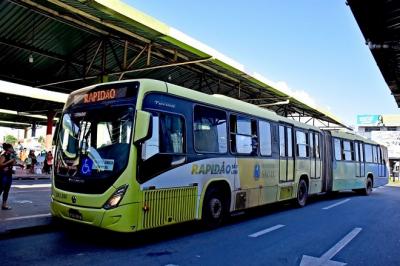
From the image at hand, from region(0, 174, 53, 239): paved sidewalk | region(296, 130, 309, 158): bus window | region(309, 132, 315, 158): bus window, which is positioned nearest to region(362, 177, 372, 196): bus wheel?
region(309, 132, 315, 158): bus window

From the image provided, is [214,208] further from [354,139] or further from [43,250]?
[354,139]

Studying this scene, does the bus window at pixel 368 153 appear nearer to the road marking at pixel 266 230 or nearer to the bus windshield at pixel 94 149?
the road marking at pixel 266 230

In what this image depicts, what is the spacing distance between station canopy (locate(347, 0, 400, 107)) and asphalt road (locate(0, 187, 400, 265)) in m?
3.83

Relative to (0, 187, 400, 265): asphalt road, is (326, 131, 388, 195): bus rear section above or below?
above

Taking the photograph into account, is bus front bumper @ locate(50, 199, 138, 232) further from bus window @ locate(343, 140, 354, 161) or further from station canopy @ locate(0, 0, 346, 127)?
bus window @ locate(343, 140, 354, 161)

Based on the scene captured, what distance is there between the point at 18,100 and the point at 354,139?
20.9m

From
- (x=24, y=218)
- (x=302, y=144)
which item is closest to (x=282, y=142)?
(x=302, y=144)

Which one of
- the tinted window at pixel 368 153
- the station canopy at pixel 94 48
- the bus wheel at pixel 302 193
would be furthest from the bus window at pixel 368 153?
the bus wheel at pixel 302 193

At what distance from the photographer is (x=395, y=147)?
6019 centimetres

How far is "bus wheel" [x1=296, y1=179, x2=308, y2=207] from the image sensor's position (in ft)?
43.7

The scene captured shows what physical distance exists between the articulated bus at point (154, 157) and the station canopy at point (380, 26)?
360 cm

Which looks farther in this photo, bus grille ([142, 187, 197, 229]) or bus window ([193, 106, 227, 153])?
bus window ([193, 106, 227, 153])

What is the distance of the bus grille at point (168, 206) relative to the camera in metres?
6.79

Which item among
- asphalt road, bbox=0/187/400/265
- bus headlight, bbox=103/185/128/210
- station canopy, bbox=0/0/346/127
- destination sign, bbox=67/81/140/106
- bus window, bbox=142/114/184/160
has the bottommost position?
asphalt road, bbox=0/187/400/265
